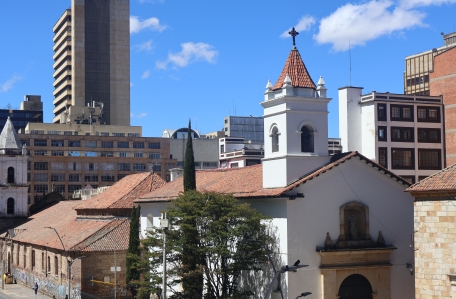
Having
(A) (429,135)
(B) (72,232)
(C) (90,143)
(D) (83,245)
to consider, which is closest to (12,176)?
(B) (72,232)

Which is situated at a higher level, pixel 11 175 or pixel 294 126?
pixel 294 126

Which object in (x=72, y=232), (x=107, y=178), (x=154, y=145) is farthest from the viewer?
(x=154, y=145)

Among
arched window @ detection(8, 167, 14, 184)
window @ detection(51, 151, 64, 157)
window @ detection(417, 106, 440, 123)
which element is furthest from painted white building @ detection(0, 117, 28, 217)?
window @ detection(417, 106, 440, 123)

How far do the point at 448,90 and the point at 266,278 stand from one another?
40.5 meters

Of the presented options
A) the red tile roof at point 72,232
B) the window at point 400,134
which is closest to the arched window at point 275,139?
the red tile roof at point 72,232

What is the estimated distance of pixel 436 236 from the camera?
38688mm

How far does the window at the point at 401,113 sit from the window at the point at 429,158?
3.76 meters

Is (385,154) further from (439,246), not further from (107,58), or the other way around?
(107,58)

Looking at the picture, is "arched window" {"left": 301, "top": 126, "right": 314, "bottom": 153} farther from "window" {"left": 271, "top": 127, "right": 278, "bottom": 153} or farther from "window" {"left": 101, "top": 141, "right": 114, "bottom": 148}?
"window" {"left": 101, "top": 141, "right": 114, "bottom": 148}

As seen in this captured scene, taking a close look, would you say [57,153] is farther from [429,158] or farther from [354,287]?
[354,287]

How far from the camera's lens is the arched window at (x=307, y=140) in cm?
4884

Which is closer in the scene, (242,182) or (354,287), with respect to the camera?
(354,287)

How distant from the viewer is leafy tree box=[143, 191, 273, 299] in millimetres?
45344

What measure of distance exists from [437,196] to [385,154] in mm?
39119
